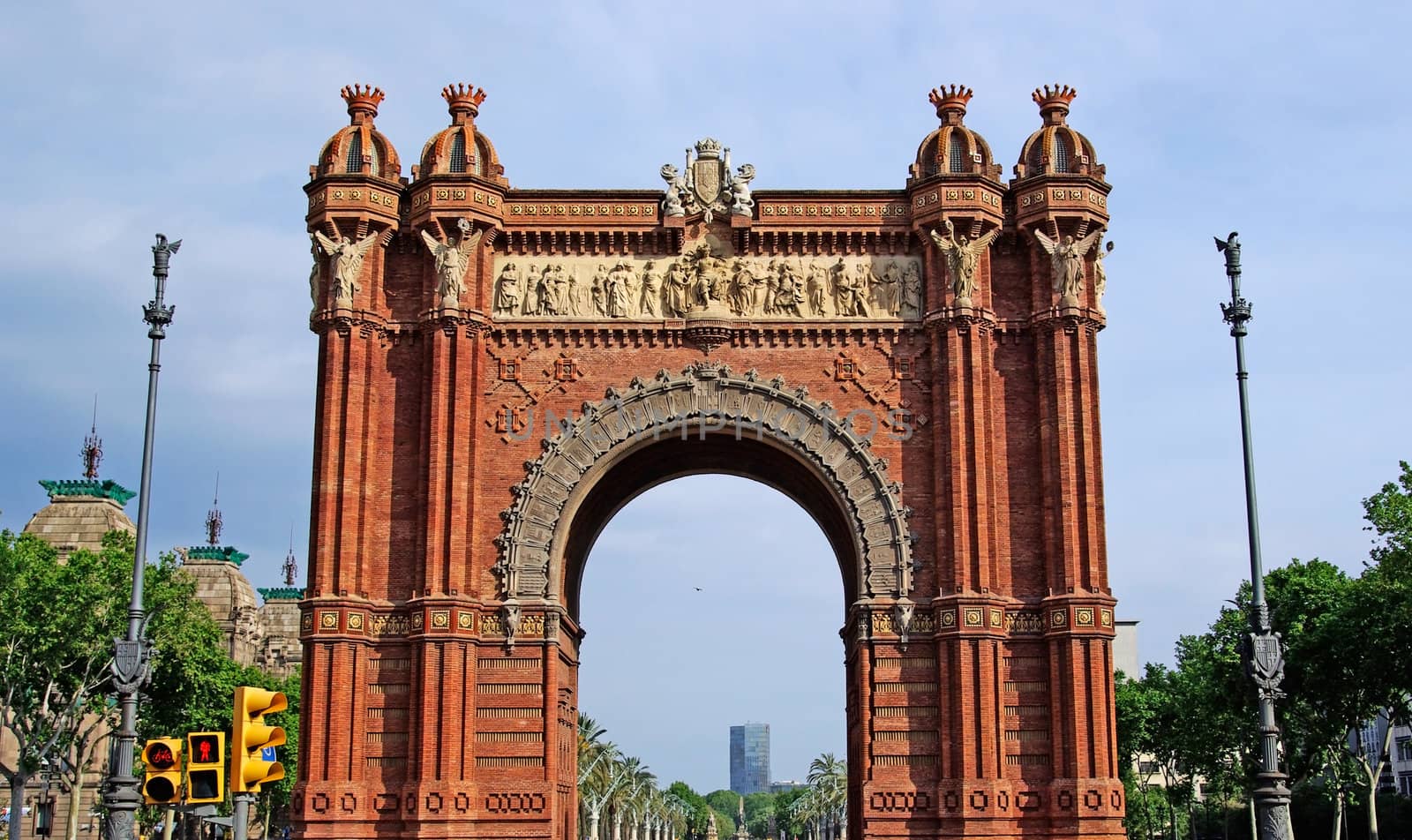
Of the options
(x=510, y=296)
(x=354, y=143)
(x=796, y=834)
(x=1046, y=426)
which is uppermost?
(x=354, y=143)

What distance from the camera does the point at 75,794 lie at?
43750 mm

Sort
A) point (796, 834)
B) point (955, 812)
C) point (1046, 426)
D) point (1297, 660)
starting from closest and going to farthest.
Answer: point (955, 812) → point (1046, 426) → point (1297, 660) → point (796, 834)

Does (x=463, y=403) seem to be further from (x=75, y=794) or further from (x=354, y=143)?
(x=75, y=794)

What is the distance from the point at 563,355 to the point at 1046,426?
32.4 feet

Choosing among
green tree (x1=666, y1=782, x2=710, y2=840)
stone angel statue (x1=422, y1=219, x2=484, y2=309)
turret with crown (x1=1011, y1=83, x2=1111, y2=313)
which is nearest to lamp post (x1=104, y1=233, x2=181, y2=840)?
stone angel statue (x1=422, y1=219, x2=484, y2=309)

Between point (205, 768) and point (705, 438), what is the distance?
1839 cm

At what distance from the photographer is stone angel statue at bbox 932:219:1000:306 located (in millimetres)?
31109

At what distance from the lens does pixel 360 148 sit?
3183cm

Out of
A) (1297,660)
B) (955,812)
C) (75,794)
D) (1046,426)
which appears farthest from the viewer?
(75,794)

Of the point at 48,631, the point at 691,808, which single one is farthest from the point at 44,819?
the point at 691,808

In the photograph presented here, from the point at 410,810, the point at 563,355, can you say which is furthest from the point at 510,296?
the point at 410,810

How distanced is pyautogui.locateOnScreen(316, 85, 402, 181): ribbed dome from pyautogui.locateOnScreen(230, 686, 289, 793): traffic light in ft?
65.4

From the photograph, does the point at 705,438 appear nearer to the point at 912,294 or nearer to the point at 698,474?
the point at 698,474

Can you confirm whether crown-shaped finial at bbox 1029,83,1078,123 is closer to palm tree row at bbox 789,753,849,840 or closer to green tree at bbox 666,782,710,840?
palm tree row at bbox 789,753,849,840
